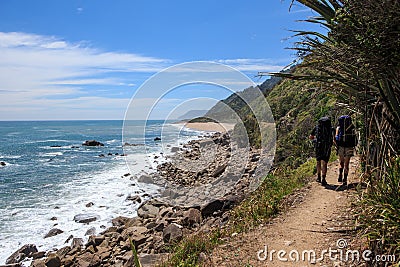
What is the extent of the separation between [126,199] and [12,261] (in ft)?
23.9

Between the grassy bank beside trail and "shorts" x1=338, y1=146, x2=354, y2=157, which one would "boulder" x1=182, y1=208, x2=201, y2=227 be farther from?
"shorts" x1=338, y1=146, x2=354, y2=157

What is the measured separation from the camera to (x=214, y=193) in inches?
592

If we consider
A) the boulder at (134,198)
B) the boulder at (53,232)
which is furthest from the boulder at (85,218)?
the boulder at (134,198)

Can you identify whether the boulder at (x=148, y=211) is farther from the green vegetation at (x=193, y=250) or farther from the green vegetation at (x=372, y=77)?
the green vegetation at (x=372, y=77)

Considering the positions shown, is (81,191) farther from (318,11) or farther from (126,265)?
(318,11)

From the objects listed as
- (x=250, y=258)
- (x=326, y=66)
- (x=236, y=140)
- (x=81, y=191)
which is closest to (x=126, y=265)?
(x=250, y=258)

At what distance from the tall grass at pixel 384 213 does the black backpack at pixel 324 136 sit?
3.56 meters

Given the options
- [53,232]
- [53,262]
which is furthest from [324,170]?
[53,232]

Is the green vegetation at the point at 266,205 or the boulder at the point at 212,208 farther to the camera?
the boulder at the point at 212,208

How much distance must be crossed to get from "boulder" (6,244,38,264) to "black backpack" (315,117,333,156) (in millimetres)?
9480

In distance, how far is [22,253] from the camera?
11031 millimetres

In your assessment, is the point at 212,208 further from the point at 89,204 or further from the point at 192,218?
the point at 89,204

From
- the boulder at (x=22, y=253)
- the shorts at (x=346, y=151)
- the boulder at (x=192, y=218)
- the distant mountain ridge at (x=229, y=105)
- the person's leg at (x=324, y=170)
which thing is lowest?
the boulder at (x=22, y=253)

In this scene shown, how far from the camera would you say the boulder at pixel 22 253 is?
10.8 meters
